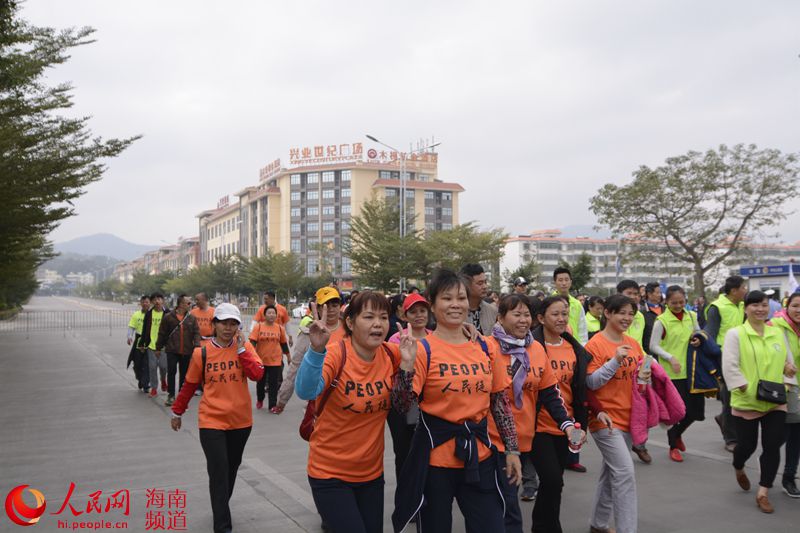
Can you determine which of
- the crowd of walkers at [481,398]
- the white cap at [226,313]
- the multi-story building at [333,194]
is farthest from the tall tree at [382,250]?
the multi-story building at [333,194]

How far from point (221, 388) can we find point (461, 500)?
2.22m

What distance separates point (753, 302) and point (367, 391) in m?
3.59

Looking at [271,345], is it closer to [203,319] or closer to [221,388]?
[203,319]

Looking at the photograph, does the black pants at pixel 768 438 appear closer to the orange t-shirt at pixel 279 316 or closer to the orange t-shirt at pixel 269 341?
the orange t-shirt at pixel 269 341

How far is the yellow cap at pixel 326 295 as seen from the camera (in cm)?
399

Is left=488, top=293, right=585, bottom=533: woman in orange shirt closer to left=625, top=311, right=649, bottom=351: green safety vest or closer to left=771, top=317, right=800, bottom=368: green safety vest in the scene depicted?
left=771, top=317, right=800, bottom=368: green safety vest

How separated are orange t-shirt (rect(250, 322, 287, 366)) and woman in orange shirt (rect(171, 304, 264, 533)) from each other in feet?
16.3

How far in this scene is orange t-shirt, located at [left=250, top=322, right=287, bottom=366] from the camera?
32.6 ft

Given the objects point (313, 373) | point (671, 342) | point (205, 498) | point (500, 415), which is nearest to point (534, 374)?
point (500, 415)

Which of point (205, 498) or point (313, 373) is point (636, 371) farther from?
point (205, 498)

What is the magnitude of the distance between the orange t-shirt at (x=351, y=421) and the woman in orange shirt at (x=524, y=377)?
778 mm

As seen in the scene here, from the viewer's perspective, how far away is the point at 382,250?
109 feet

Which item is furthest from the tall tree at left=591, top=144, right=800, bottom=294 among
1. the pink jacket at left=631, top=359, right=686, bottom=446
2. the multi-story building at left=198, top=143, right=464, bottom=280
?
the multi-story building at left=198, top=143, right=464, bottom=280

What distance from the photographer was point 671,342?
730 cm
